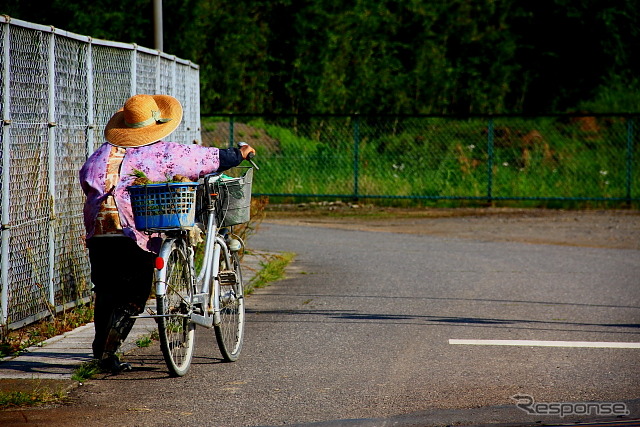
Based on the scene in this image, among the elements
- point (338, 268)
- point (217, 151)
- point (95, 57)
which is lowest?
point (338, 268)

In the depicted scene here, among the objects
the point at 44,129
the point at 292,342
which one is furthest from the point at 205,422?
the point at 44,129

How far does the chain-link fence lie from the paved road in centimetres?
119

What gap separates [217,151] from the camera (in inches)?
256

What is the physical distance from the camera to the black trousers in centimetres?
641

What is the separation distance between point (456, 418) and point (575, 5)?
98.3 ft

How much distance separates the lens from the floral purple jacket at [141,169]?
20.8 ft

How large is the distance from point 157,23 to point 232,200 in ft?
18.9

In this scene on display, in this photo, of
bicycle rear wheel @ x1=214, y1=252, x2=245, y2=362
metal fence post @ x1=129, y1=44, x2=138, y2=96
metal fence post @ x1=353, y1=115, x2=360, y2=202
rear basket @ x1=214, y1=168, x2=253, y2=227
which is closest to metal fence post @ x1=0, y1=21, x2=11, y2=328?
bicycle rear wheel @ x1=214, y1=252, x2=245, y2=362

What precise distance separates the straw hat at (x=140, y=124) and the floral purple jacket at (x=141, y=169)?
0.06 metres

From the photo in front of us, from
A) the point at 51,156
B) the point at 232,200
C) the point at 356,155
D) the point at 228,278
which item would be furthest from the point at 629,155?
the point at 232,200

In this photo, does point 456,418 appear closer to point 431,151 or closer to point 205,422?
point 205,422

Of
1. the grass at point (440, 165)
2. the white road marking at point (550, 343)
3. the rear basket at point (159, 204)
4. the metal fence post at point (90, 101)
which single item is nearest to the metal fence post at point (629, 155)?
the grass at point (440, 165)

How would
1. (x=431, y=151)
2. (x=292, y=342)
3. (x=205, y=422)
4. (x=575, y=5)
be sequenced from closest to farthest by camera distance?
(x=205, y=422)
(x=292, y=342)
(x=431, y=151)
(x=575, y=5)

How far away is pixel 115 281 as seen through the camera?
6418 mm
